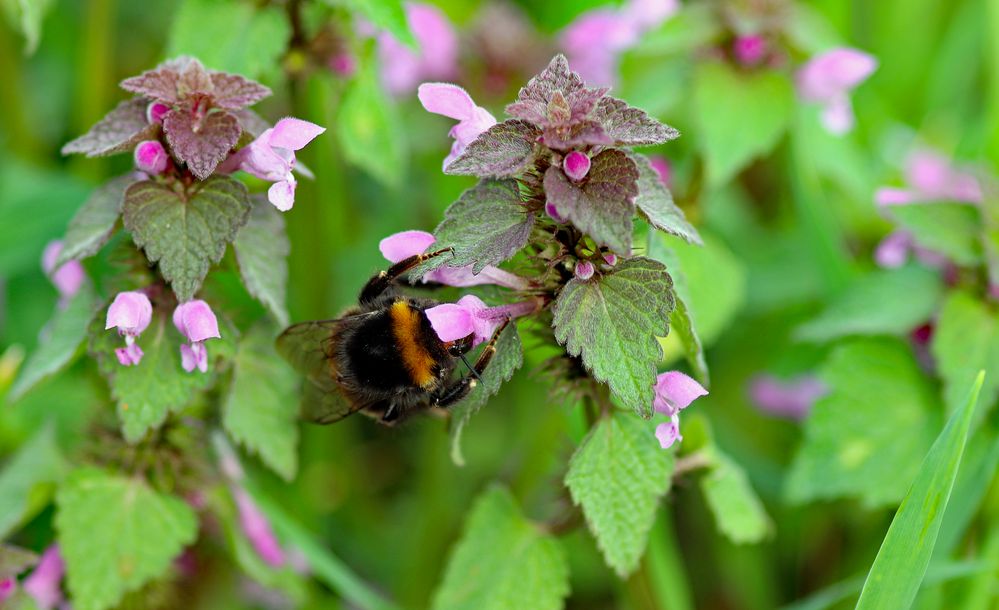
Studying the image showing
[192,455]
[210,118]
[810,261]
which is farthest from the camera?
[810,261]

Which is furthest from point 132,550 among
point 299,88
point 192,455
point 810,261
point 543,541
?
point 810,261

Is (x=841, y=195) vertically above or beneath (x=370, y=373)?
beneath

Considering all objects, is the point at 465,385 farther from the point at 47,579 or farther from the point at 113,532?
the point at 47,579

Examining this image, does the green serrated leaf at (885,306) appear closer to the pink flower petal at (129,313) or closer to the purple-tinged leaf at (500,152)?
the purple-tinged leaf at (500,152)

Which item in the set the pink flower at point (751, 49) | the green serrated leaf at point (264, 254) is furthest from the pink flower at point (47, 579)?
the pink flower at point (751, 49)

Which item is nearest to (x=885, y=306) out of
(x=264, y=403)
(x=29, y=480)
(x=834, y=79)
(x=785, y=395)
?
(x=834, y=79)

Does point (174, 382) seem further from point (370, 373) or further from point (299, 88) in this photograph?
point (299, 88)

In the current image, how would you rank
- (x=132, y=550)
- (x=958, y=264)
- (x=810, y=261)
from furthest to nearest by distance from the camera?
(x=810, y=261) → (x=958, y=264) → (x=132, y=550)

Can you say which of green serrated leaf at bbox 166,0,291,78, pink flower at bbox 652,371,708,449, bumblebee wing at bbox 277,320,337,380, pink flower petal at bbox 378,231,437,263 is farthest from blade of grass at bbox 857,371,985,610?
green serrated leaf at bbox 166,0,291,78
